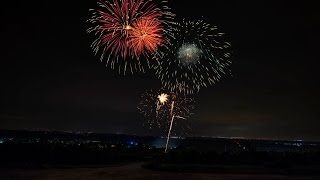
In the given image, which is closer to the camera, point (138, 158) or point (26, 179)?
point (26, 179)

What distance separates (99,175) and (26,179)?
204 inches

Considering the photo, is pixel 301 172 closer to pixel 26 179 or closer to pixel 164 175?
pixel 164 175

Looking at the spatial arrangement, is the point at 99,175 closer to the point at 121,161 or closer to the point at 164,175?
the point at 164,175

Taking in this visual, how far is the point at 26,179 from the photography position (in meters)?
30.0

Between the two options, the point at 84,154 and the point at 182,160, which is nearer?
the point at 182,160

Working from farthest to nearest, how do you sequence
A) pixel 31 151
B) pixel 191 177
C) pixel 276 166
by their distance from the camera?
pixel 31 151
pixel 276 166
pixel 191 177

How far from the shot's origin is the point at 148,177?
31.8m

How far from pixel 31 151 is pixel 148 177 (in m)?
18.8

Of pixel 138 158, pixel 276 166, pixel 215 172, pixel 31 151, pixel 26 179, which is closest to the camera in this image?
pixel 26 179

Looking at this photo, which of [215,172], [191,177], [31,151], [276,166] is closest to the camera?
[191,177]

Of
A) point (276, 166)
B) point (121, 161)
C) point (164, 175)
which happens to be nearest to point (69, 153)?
point (121, 161)

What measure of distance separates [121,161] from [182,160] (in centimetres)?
841

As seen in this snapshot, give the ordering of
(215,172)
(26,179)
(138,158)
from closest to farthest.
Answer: (26,179), (215,172), (138,158)

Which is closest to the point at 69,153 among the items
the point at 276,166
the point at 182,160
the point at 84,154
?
the point at 84,154
